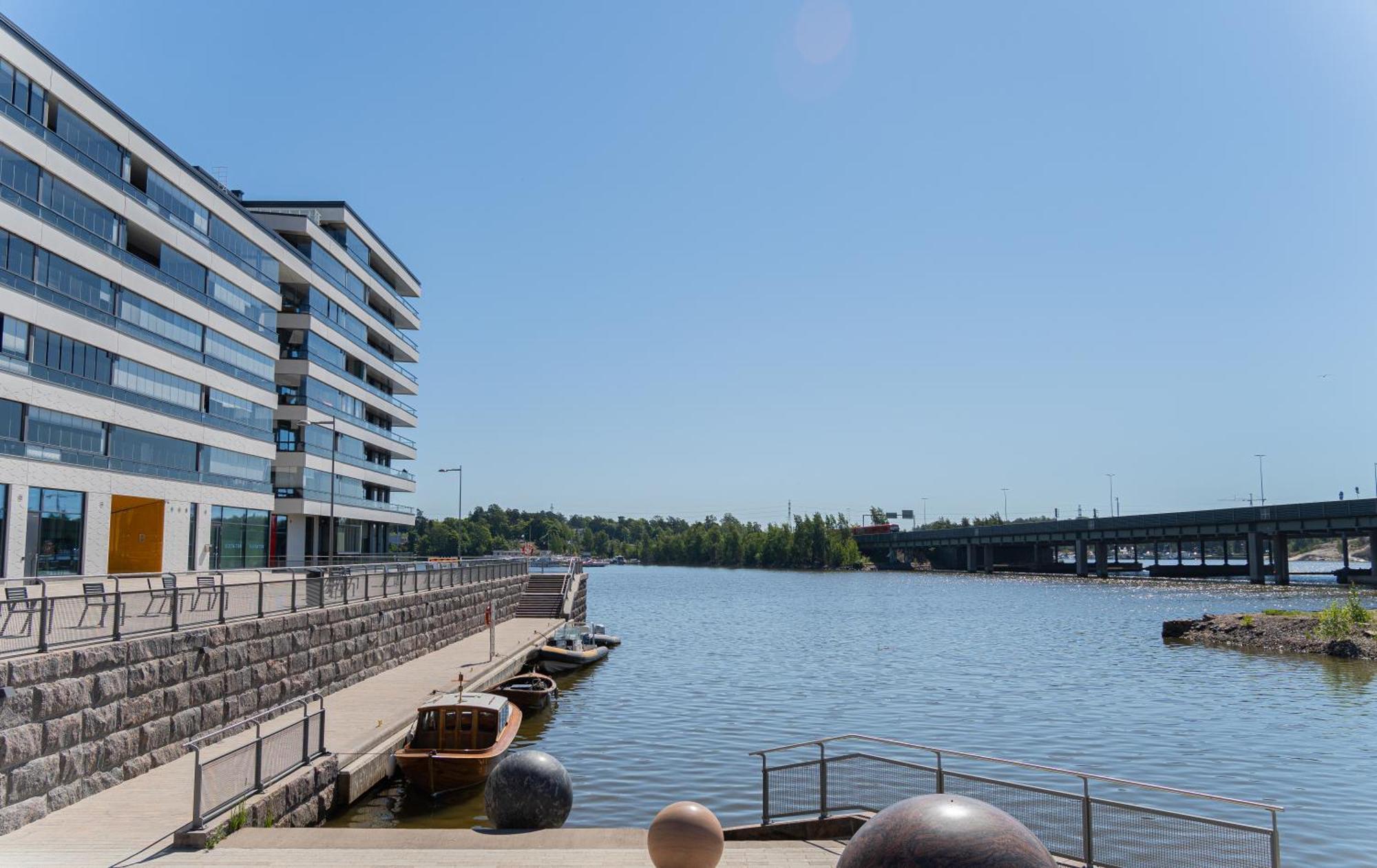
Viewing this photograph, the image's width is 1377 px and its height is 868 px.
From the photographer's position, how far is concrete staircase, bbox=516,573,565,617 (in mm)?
61484

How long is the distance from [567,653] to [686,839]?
32111 mm

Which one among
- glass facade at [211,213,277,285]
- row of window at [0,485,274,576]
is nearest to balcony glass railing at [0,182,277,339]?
glass facade at [211,213,277,285]

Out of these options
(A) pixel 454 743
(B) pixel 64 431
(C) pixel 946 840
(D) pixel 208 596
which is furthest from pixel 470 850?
(B) pixel 64 431

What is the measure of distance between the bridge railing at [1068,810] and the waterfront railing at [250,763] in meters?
8.00

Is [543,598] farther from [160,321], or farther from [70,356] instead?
[70,356]

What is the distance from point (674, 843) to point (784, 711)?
21527 millimetres

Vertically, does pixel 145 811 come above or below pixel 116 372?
below

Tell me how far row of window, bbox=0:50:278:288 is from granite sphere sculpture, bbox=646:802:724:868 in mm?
36678

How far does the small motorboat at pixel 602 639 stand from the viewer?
170 feet

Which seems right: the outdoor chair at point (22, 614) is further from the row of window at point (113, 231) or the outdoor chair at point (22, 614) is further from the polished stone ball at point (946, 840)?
the row of window at point (113, 231)

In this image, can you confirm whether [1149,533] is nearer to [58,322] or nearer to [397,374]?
[397,374]

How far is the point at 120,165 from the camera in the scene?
42.8 m

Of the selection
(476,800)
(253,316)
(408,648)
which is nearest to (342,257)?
(253,316)

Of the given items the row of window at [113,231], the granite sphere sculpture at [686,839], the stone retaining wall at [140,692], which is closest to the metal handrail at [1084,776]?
the granite sphere sculpture at [686,839]
